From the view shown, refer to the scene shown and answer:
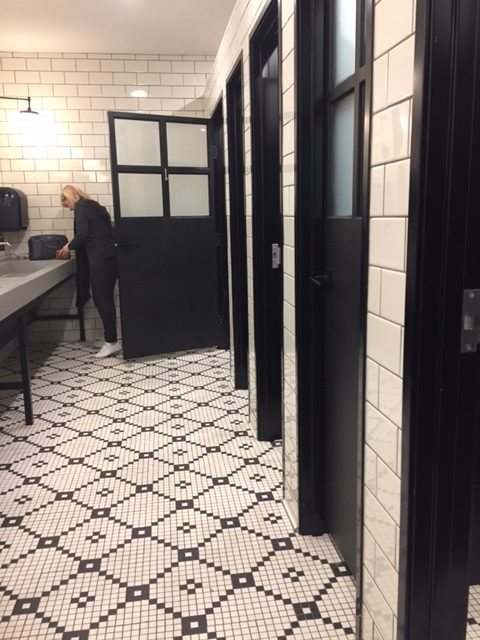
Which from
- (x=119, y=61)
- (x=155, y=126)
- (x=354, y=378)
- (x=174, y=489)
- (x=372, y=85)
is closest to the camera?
(x=372, y=85)

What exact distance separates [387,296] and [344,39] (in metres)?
1.00

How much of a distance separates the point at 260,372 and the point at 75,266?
2.94 m

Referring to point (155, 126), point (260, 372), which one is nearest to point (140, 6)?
point (155, 126)

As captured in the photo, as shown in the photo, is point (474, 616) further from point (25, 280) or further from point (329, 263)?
point (25, 280)

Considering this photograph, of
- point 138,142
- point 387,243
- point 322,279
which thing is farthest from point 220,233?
point 387,243

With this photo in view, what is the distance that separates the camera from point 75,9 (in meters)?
3.92

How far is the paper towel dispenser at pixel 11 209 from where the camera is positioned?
15.7 ft

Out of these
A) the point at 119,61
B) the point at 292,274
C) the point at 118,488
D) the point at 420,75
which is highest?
the point at 119,61

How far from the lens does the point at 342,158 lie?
174 cm

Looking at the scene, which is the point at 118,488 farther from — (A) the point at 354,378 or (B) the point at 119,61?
(B) the point at 119,61

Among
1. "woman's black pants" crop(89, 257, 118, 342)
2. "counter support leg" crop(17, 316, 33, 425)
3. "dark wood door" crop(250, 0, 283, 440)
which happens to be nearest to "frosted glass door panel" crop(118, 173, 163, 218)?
"woman's black pants" crop(89, 257, 118, 342)

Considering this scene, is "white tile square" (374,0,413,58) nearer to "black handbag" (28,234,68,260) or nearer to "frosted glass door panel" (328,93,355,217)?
"frosted glass door panel" (328,93,355,217)

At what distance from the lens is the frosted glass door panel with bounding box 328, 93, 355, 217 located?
1656 millimetres

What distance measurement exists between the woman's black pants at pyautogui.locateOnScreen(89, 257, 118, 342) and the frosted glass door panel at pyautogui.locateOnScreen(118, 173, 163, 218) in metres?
0.55
